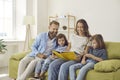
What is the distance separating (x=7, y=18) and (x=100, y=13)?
2508 millimetres

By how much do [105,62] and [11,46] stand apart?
11.1 ft

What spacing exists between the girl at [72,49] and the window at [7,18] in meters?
2.78

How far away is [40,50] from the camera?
368cm

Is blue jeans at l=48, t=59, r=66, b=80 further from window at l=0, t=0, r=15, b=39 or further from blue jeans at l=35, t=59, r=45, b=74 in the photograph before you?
window at l=0, t=0, r=15, b=39

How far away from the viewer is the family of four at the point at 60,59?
3.01m

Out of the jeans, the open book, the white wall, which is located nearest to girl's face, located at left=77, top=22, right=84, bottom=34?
the open book

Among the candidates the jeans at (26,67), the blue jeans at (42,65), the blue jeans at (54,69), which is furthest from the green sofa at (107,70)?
the jeans at (26,67)

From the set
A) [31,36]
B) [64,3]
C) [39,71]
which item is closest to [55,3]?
[64,3]

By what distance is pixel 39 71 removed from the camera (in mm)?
3367

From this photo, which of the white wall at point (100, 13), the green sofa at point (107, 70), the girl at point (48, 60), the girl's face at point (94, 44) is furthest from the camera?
the white wall at point (100, 13)

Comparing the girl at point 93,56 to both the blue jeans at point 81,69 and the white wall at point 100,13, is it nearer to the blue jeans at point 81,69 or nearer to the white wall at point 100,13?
the blue jeans at point 81,69

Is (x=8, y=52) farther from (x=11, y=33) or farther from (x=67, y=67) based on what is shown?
(x=67, y=67)

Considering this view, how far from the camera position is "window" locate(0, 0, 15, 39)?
18.4 feet

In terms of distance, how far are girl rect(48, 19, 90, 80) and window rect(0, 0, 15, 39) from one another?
2775mm
